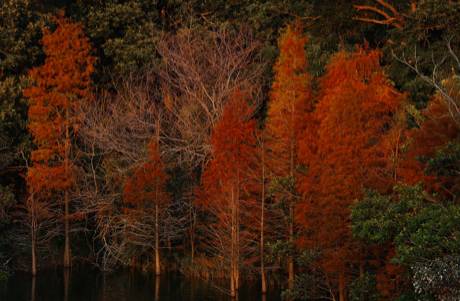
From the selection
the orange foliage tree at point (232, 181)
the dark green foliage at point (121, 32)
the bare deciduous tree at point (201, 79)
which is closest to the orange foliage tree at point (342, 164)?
the orange foliage tree at point (232, 181)

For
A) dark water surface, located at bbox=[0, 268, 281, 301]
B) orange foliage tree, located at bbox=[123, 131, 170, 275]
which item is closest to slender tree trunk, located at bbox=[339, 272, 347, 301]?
dark water surface, located at bbox=[0, 268, 281, 301]

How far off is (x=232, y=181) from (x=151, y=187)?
23.3ft

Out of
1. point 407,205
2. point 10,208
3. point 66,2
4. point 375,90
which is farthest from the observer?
point 66,2

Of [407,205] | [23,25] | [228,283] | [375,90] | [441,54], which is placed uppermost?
[23,25]

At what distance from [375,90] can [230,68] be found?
13.4 metres

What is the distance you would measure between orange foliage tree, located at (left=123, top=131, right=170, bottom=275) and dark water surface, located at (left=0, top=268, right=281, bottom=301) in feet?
6.52

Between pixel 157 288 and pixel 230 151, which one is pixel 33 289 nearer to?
pixel 157 288

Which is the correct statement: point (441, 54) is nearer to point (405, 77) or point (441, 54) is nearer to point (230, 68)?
point (405, 77)

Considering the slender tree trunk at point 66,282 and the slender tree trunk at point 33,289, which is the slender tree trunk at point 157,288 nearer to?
the slender tree trunk at point 66,282

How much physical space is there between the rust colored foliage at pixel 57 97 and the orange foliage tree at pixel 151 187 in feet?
14.6

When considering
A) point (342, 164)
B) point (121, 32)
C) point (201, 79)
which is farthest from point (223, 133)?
point (121, 32)

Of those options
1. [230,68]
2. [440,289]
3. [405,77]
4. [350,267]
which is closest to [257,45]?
[230,68]

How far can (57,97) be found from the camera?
38.9 meters

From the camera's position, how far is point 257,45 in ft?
126
